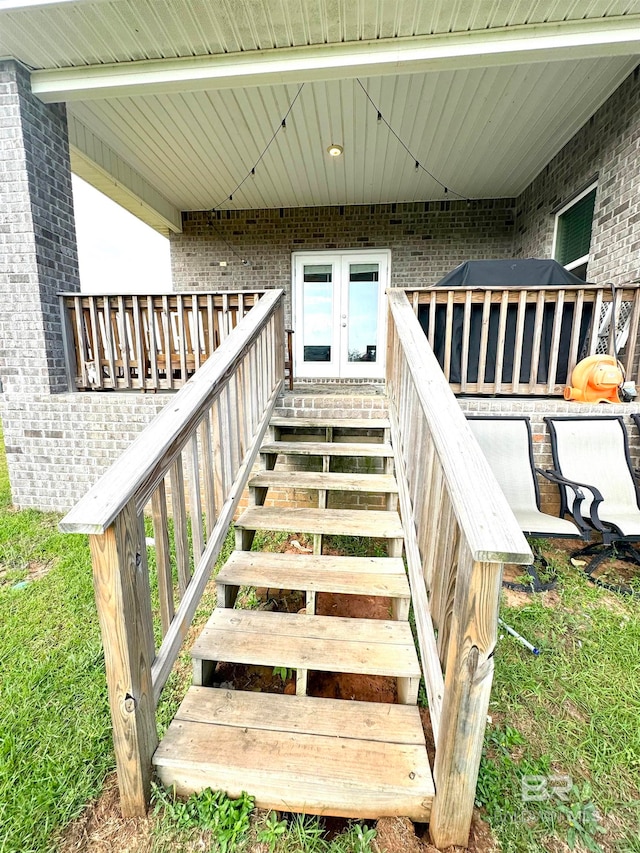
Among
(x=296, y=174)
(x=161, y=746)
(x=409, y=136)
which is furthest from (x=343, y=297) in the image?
(x=161, y=746)

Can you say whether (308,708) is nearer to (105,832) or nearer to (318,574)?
(318,574)

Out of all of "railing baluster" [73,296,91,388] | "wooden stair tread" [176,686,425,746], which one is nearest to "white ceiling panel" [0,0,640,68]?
"railing baluster" [73,296,91,388]

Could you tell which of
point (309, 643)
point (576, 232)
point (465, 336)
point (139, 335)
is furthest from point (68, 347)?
point (576, 232)

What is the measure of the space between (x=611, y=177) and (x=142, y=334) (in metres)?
4.75

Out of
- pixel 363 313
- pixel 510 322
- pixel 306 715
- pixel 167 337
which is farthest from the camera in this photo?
pixel 363 313

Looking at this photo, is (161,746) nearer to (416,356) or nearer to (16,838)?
(16,838)

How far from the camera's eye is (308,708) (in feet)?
4.48

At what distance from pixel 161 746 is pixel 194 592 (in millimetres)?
487

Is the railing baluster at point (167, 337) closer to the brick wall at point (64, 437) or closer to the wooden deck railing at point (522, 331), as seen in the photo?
the brick wall at point (64, 437)

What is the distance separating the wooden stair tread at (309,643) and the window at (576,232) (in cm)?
457

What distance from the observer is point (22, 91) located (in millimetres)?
3043

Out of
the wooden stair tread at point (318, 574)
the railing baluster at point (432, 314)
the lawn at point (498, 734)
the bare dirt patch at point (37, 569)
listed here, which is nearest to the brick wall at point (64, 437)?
the bare dirt patch at point (37, 569)

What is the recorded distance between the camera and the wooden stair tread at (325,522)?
1.99 metres

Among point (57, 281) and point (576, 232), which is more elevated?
point (576, 232)
